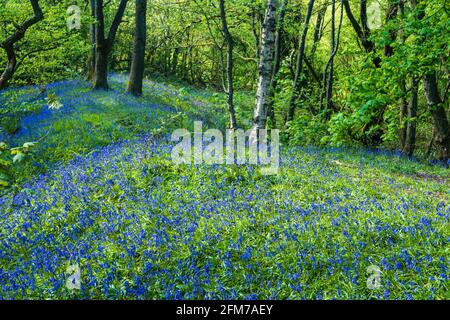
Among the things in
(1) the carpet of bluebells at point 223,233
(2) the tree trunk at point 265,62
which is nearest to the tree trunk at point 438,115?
(1) the carpet of bluebells at point 223,233

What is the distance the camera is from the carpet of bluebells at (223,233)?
4512 mm

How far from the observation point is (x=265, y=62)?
10.1m

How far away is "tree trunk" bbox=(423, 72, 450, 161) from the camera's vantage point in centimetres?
1249

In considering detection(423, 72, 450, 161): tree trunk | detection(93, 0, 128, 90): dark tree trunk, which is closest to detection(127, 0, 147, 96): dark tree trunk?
detection(93, 0, 128, 90): dark tree trunk

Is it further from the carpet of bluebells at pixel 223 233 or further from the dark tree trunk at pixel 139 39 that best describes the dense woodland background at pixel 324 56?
the carpet of bluebells at pixel 223 233

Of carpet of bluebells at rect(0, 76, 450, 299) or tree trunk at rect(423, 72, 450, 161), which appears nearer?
carpet of bluebells at rect(0, 76, 450, 299)

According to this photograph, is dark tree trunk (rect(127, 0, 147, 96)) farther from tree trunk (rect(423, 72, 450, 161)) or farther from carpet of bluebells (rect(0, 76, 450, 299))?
tree trunk (rect(423, 72, 450, 161))

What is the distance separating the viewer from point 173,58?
3822 centimetres

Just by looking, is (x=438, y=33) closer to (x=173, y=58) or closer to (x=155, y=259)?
(x=155, y=259)

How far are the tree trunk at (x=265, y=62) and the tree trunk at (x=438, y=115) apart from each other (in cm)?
553

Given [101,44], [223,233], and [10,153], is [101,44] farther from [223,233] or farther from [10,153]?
[10,153]

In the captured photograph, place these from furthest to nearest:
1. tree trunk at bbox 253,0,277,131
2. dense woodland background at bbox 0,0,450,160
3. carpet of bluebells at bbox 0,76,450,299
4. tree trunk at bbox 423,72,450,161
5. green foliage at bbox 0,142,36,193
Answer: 1. tree trunk at bbox 423,72,450,161
2. dense woodland background at bbox 0,0,450,160
3. tree trunk at bbox 253,0,277,131
4. carpet of bluebells at bbox 0,76,450,299
5. green foliage at bbox 0,142,36,193

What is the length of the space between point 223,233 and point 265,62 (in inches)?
227

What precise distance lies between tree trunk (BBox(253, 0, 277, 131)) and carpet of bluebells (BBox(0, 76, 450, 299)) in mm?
1468
